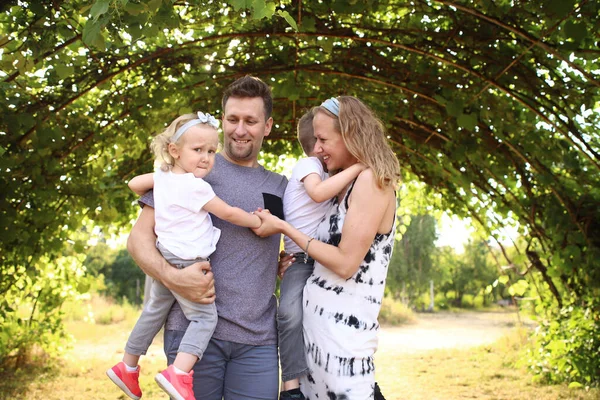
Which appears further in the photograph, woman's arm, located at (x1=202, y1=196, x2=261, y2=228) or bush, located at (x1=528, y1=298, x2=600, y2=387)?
bush, located at (x1=528, y1=298, x2=600, y2=387)

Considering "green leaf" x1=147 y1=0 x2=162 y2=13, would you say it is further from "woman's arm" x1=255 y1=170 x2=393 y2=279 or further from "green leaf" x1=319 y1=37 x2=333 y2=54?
"green leaf" x1=319 y1=37 x2=333 y2=54

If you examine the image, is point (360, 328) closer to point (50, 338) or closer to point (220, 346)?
point (220, 346)

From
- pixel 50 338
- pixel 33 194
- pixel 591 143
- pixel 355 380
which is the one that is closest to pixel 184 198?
pixel 355 380

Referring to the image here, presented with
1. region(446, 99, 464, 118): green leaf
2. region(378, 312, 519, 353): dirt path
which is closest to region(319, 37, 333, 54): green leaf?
region(446, 99, 464, 118): green leaf

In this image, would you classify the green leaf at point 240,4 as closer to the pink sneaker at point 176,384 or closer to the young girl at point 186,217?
the young girl at point 186,217

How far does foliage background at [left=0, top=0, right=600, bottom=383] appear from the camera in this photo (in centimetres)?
348

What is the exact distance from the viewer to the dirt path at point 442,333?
33.0ft

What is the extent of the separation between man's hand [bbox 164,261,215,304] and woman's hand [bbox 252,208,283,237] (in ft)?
0.67

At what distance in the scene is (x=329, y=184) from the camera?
2.09 m

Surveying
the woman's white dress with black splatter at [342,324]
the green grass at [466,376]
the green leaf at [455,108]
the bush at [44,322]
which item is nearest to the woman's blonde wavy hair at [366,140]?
the woman's white dress with black splatter at [342,324]

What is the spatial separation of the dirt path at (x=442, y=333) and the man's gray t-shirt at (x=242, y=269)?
752 cm

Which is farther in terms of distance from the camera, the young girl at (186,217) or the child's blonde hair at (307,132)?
the child's blonde hair at (307,132)

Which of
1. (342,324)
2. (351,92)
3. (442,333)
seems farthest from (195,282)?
(442,333)

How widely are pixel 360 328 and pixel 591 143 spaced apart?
3253mm
